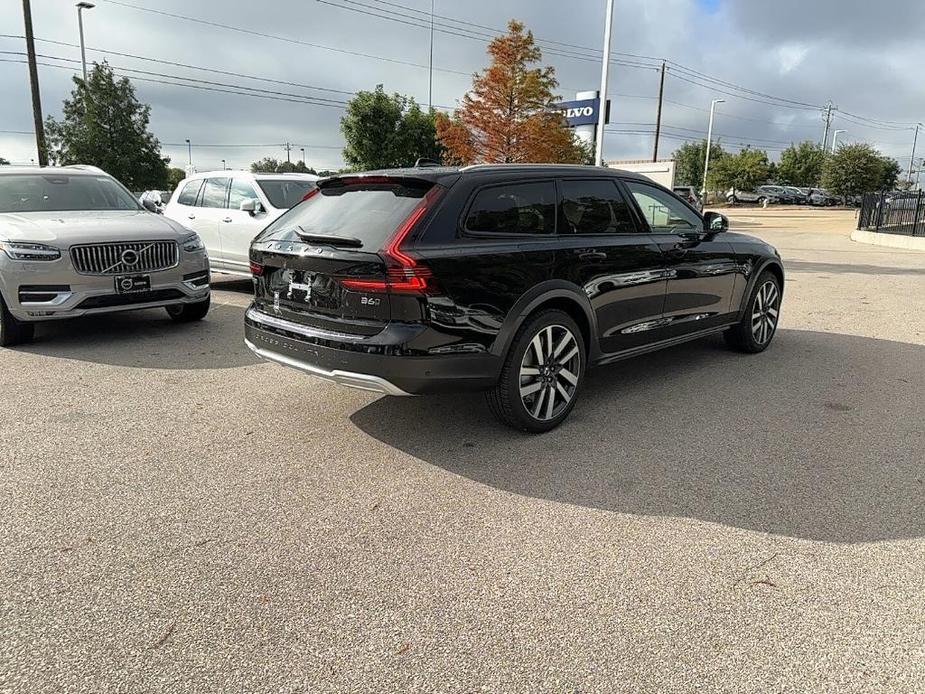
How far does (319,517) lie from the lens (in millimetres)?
3354

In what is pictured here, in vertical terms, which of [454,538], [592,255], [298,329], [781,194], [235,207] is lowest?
[454,538]

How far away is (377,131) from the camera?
31828 mm

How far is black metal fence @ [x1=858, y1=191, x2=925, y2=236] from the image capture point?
20766mm

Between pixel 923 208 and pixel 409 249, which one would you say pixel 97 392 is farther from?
pixel 923 208

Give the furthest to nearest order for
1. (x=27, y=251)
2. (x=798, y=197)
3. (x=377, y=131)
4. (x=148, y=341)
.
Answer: (x=798, y=197)
(x=377, y=131)
(x=148, y=341)
(x=27, y=251)

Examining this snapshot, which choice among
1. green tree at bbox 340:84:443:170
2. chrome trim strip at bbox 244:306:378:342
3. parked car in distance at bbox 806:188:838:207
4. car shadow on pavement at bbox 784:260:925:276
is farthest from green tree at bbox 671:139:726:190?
chrome trim strip at bbox 244:306:378:342

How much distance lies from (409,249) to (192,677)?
91.3 inches

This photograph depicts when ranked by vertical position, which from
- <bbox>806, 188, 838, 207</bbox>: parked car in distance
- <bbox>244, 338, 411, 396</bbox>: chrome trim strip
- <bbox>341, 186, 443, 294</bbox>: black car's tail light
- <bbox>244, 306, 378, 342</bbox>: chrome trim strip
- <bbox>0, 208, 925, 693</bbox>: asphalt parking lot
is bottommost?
<bbox>0, 208, 925, 693</bbox>: asphalt parking lot

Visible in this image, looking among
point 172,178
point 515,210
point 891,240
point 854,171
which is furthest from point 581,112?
point 172,178

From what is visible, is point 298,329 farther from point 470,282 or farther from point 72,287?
point 72,287

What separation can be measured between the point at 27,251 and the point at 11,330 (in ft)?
2.70

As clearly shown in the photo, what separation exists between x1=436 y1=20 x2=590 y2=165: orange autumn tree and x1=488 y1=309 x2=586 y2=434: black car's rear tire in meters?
14.6

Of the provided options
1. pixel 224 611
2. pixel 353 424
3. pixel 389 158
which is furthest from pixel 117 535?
pixel 389 158

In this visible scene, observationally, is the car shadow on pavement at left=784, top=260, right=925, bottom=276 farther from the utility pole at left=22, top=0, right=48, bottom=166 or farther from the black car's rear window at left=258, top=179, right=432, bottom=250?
the utility pole at left=22, top=0, right=48, bottom=166
